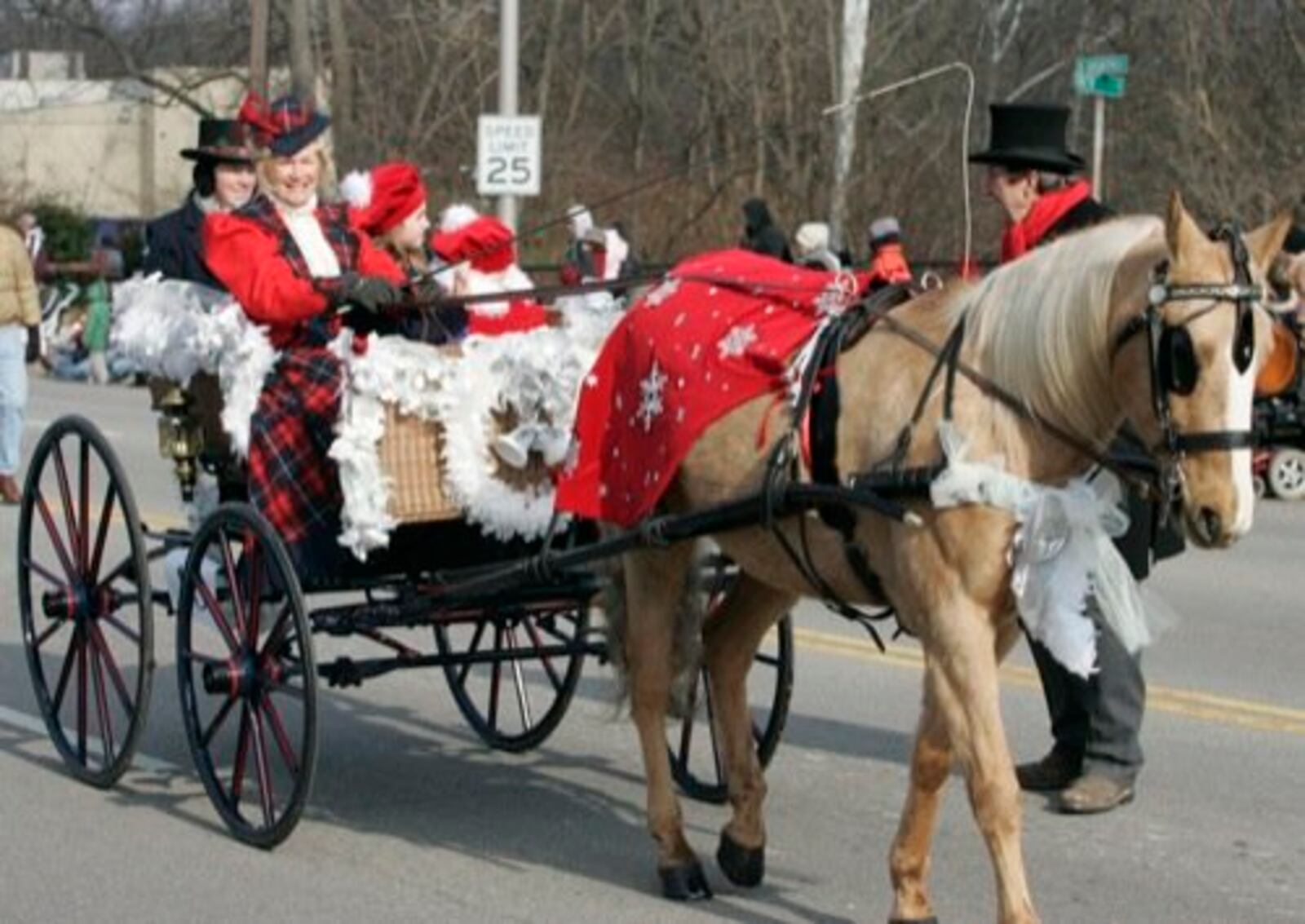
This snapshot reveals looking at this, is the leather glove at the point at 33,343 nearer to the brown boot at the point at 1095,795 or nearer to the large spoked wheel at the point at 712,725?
the large spoked wheel at the point at 712,725

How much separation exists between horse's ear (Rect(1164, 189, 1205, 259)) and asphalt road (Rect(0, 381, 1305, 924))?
2.01m

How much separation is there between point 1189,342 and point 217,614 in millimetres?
3453

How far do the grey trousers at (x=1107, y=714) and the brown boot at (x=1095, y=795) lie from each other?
0.03 m

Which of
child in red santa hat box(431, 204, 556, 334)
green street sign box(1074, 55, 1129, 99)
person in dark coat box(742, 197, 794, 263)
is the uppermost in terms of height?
green street sign box(1074, 55, 1129, 99)

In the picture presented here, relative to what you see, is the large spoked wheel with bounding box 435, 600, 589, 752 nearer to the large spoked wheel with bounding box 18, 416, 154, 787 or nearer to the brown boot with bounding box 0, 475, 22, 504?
the large spoked wheel with bounding box 18, 416, 154, 787

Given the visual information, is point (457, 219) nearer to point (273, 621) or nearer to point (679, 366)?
point (273, 621)

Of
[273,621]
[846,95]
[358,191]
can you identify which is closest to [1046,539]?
[273,621]

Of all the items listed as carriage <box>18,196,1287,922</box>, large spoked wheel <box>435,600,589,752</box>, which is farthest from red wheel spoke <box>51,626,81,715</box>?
large spoked wheel <box>435,600,589,752</box>

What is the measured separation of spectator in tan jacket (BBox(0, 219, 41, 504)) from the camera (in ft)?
55.7

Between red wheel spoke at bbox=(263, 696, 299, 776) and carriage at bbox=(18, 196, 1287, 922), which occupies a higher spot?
carriage at bbox=(18, 196, 1287, 922)

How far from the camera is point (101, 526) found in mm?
8766

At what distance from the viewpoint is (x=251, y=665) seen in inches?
306

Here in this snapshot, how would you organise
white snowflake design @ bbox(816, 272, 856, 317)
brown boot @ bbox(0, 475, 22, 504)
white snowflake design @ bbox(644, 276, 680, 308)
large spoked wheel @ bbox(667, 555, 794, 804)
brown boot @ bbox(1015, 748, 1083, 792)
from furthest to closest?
brown boot @ bbox(0, 475, 22, 504), brown boot @ bbox(1015, 748, 1083, 792), large spoked wheel @ bbox(667, 555, 794, 804), white snowflake design @ bbox(644, 276, 680, 308), white snowflake design @ bbox(816, 272, 856, 317)

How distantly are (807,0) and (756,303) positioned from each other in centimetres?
2184
